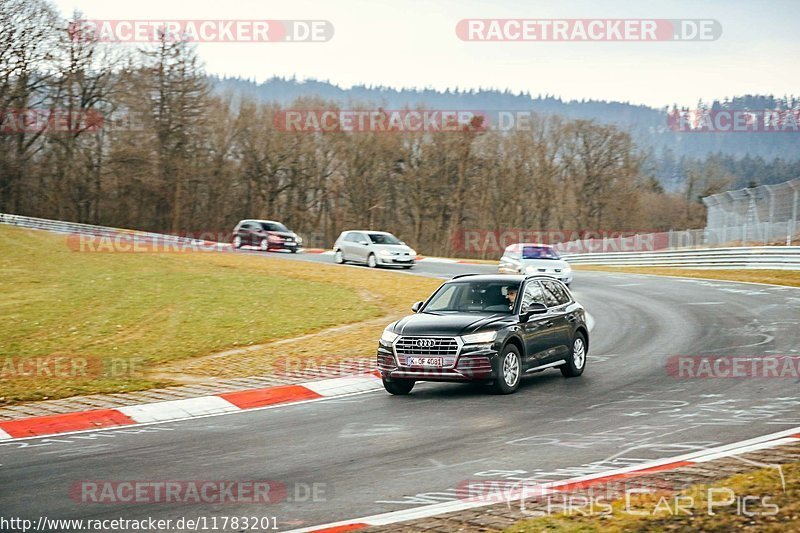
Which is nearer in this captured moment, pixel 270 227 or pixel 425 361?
pixel 425 361

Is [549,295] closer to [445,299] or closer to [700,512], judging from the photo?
[445,299]

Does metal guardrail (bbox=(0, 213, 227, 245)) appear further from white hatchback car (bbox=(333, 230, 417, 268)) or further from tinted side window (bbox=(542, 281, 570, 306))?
tinted side window (bbox=(542, 281, 570, 306))

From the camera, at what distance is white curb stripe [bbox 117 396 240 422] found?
11430 millimetres

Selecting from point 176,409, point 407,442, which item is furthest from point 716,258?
point 407,442

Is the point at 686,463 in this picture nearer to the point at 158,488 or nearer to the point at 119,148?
the point at 158,488

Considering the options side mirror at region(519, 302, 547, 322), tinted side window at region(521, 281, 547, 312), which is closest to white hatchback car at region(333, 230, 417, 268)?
tinted side window at region(521, 281, 547, 312)

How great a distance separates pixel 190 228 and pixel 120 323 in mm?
54355

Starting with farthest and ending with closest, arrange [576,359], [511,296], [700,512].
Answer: [576,359]
[511,296]
[700,512]

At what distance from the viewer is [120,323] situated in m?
19.4

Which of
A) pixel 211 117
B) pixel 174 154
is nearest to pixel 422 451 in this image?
pixel 174 154

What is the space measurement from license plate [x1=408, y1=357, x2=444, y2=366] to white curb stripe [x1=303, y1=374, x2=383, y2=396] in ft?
4.91

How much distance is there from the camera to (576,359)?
1402 cm

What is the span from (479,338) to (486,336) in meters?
0.11

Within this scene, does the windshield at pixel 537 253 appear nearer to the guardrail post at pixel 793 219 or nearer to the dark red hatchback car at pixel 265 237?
the guardrail post at pixel 793 219
